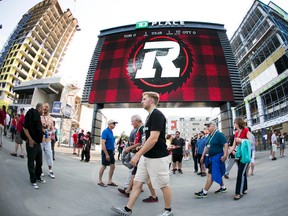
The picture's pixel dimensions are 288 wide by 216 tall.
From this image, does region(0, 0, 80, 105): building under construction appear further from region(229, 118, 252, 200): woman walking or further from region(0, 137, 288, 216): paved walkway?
region(229, 118, 252, 200): woman walking

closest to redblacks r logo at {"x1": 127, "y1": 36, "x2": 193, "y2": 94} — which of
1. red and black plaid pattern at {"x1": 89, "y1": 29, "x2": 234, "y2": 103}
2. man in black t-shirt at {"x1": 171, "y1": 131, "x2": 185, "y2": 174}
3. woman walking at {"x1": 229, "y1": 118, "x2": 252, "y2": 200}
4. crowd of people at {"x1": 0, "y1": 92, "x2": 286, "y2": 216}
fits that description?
red and black plaid pattern at {"x1": 89, "y1": 29, "x2": 234, "y2": 103}

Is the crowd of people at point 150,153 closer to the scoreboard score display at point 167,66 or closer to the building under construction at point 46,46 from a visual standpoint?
the scoreboard score display at point 167,66

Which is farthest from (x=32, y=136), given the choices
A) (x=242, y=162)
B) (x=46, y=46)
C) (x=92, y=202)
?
(x=46, y=46)

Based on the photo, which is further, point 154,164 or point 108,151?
point 108,151

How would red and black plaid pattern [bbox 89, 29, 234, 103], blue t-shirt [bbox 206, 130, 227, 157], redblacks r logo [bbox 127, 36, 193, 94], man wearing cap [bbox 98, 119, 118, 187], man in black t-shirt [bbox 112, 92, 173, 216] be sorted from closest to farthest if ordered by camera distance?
man in black t-shirt [bbox 112, 92, 173, 216]
blue t-shirt [bbox 206, 130, 227, 157]
man wearing cap [bbox 98, 119, 118, 187]
red and black plaid pattern [bbox 89, 29, 234, 103]
redblacks r logo [bbox 127, 36, 193, 94]

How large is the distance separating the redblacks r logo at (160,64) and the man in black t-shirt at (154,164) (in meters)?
10.3

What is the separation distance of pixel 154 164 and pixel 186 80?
1109 cm

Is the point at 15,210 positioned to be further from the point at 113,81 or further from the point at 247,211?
the point at 113,81

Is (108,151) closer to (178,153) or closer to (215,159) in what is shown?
(215,159)

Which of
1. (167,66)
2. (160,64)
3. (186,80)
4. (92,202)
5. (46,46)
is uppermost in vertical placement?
(46,46)

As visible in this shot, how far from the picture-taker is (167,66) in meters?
13.3

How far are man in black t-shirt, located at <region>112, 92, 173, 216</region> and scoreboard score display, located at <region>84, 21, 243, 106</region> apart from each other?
10.1 m

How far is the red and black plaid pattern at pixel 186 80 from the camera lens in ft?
41.3

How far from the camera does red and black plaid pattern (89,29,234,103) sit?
12578 mm
